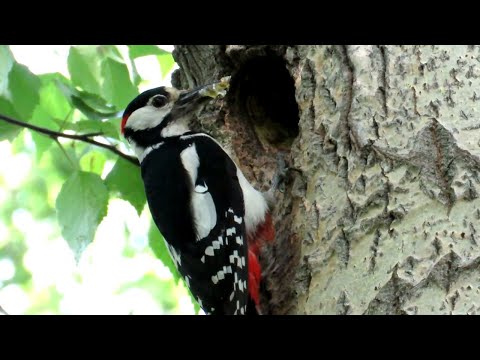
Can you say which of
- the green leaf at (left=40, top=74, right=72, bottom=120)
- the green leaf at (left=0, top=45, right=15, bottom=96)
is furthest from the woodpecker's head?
the green leaf at (left=0, top=45, right=15, bottom=96)

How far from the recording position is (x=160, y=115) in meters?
3.72

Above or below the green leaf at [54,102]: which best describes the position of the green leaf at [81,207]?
below

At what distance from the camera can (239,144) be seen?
3676 mm

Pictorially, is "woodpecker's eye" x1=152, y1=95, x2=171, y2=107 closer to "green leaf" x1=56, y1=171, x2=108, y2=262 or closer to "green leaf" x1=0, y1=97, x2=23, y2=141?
"green leaf" x1=56, y1=171, x2=108, y2=262

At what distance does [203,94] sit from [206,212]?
0.63m

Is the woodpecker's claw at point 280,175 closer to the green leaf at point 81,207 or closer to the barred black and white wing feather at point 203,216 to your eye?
the barred black and white wing feather at point 203,216

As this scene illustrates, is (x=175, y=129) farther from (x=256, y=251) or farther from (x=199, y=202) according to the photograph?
(x=256, y=251)

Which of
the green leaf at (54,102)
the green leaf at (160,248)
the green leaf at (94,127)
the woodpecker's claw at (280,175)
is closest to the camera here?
the green leaf at (94,127)

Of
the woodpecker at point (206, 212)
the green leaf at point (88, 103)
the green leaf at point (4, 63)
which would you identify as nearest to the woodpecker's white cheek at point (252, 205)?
the woodpecker at point (206, 212)

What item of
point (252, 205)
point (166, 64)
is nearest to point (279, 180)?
point (252, 205)

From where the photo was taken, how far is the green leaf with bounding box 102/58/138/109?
11.7 ft

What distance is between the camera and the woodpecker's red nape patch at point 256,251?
10.1 ft

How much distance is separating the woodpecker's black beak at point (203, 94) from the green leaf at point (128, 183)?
51 centimetres
